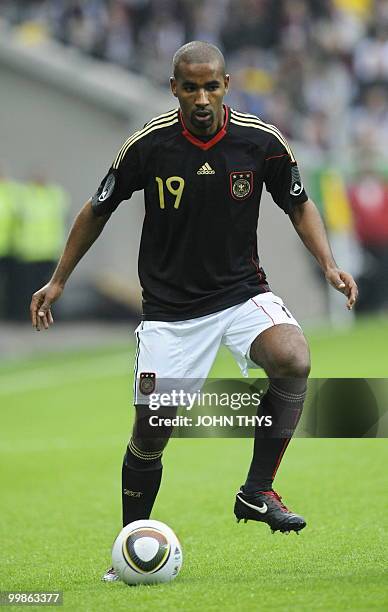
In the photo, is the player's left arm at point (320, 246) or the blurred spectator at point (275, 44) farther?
the blurred spectator at point (275, 44)

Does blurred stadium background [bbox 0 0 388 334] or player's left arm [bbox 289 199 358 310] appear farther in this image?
blurred stadium background [bbox 0 0 388 334]

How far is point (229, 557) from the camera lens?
6.76 meters

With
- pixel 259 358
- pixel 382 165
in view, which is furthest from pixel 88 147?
pixel 259 358

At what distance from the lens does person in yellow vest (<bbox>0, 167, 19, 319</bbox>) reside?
20109mm

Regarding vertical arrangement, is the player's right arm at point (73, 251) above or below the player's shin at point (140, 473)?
above

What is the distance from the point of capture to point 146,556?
19.5 feet

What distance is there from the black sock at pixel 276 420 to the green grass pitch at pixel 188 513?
17.8 inches

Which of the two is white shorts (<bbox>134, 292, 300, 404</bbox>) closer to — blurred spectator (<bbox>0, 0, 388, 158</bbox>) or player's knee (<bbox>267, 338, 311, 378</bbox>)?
player's knee (<bbox>267, 338, 311, 378</bbox>)

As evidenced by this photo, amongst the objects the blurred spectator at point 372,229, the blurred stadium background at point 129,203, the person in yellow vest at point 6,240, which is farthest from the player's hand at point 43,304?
the blurred spectator at point 372,229

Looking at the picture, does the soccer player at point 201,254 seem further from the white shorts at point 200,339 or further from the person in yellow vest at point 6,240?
the person in yellow vest at point 6,240

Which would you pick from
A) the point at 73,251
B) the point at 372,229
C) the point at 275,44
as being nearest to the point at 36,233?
the point at 372,229

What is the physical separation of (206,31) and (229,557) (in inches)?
717

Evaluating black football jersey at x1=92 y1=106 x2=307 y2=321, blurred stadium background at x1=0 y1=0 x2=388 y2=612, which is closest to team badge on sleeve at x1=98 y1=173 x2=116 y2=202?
black football jersey at x1=92 y1=106 x2=307 y2=321

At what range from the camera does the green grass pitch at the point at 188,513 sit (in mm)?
5746
